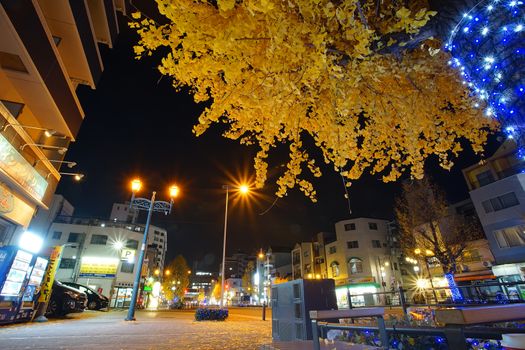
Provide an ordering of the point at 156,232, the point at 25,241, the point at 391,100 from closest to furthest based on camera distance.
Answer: the point at 391,100 → the point at 25,241 → the point at 156,232

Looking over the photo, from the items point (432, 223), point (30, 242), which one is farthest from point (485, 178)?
point (30, 242)

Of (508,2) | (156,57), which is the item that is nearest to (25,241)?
(156,57)

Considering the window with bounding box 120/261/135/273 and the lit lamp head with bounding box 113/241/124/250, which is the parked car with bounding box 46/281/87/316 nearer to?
the lit lamp head with bounding box 113/241/124/250

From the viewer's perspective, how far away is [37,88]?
29.3ft

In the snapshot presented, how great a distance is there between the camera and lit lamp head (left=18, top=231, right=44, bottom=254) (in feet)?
31.1

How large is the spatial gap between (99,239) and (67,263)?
433 cm

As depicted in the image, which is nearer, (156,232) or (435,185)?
(435,185)

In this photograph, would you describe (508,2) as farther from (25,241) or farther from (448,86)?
(25,241)

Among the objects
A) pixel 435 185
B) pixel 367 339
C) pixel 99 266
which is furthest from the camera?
pixel 99 266

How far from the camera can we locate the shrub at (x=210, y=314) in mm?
12355

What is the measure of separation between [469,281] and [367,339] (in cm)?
2587

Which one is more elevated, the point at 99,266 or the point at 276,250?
the point at 276,250

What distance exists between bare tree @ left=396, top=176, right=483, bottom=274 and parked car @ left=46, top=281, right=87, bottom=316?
23.0 m

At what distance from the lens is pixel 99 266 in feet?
112
